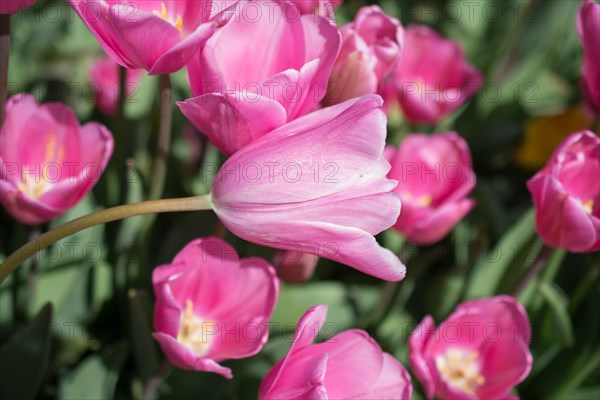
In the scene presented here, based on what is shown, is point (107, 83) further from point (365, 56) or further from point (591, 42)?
point (591, 42)

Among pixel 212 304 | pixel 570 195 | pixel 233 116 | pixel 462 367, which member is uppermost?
pixel 233 116

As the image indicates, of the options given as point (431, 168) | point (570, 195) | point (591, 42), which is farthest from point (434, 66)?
point (570, 195)

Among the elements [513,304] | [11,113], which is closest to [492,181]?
[513,304]

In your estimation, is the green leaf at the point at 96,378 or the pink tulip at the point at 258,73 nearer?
the pink tulip at the point at 258,73

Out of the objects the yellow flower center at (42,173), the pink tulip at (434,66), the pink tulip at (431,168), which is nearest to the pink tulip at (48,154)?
the yellow flower center at (42,173)

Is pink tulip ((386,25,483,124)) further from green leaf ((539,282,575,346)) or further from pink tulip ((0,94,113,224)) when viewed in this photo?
pink tulip ((0,94,113,224))

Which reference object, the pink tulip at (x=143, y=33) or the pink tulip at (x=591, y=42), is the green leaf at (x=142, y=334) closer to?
the pink tulip at (x=143, y=33)
